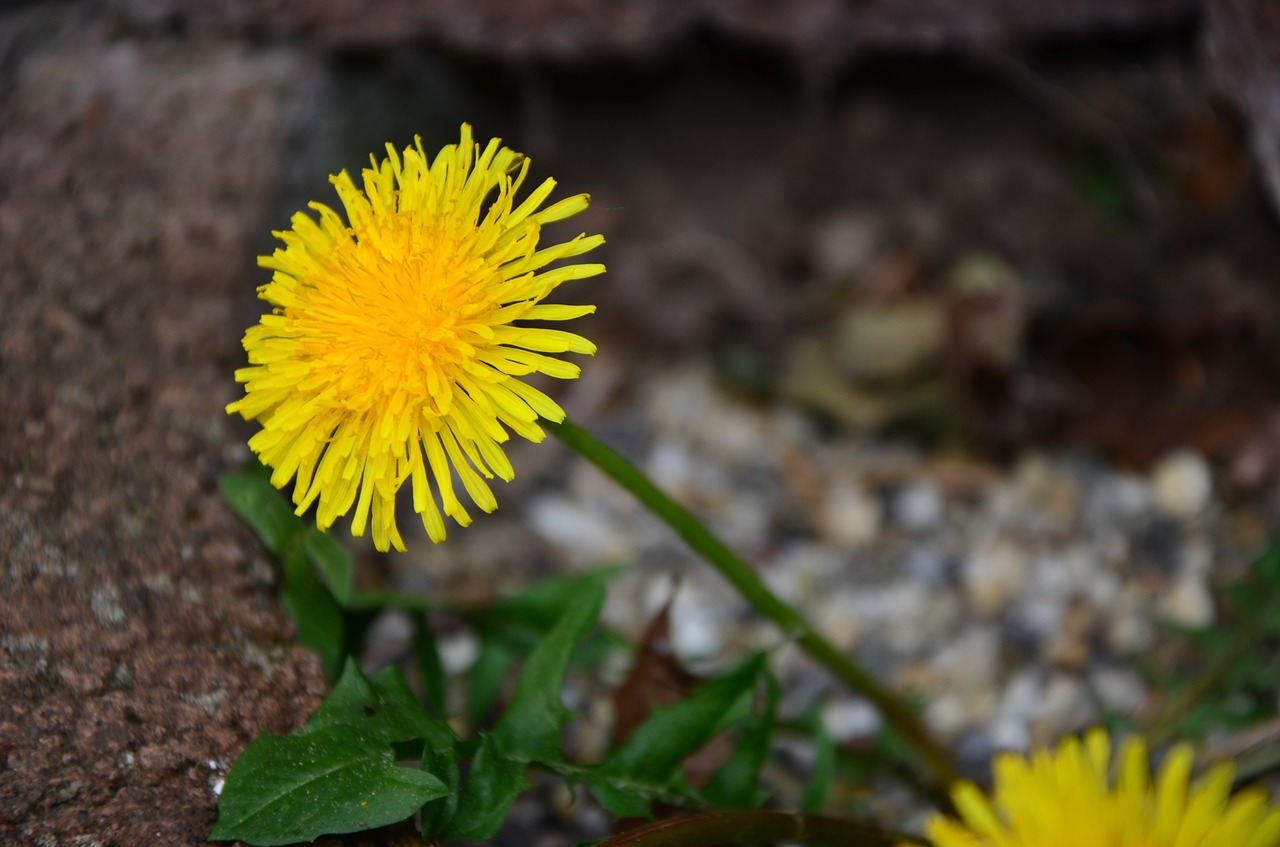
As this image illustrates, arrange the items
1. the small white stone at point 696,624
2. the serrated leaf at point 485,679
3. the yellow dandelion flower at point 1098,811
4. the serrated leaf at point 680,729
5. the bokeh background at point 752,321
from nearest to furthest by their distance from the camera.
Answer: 1. the yellow dandelion flower at point 1098,811
2. the serrated leaf at point 680,729
3. the bokeh background at point 752,321
4. the serrated leaf at point 485,679
5. the small white stone at point 696,624

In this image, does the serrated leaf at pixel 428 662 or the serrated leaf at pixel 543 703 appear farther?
the serrated leaf at pixel 428 662

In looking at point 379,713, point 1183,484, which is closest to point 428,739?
point 379,713

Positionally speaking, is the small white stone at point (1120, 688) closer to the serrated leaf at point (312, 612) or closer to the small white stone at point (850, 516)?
the small white stone at point (850, 516)

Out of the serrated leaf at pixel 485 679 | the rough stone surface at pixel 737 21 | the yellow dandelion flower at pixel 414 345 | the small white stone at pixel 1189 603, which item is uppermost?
the rough stone surface at pixel 737 21

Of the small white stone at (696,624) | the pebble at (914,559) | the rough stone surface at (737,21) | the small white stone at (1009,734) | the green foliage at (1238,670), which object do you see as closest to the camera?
the green foliage at (1238,670)

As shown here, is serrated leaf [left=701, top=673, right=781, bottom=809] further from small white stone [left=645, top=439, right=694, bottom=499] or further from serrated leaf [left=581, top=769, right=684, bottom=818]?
small white stone [left=645, top=439, right=694, bottom=499]

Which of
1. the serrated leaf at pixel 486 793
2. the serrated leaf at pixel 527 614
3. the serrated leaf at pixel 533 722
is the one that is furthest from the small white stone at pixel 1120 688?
the serrated leaf at pixel 486 793

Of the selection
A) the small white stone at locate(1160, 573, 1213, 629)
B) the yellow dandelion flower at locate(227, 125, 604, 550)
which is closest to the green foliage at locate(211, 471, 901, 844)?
the yellow dandelion flower at locate(227, 125, 604, 550)
